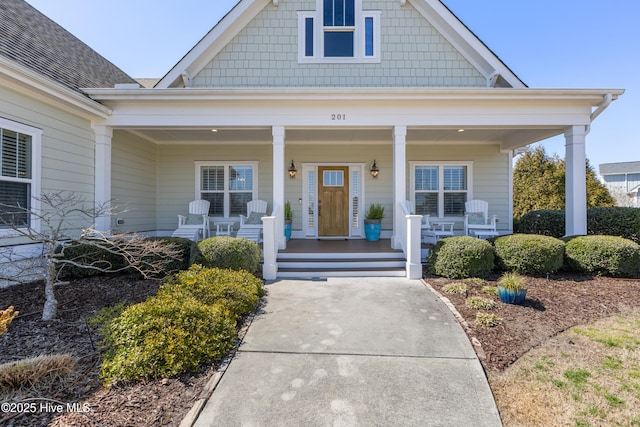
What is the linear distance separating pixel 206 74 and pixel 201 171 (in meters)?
2.64

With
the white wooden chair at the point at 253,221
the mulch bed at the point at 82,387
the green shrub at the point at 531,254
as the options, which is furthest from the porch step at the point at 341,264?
the mulch bed at the point at 82,387

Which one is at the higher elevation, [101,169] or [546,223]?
[101,169]

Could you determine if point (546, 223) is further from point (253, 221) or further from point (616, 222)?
point (253, 221)

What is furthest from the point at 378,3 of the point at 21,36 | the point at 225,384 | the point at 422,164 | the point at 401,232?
the point at 225,384

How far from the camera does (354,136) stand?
8.52 m

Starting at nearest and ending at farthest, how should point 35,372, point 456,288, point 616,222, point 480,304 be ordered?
point 35,372
point 480,304
point 456,288
point 616,222

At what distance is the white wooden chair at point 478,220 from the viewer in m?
8.33

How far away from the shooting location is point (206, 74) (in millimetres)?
8242

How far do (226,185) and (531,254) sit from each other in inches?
298

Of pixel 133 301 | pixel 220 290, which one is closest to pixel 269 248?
pixel 220 290

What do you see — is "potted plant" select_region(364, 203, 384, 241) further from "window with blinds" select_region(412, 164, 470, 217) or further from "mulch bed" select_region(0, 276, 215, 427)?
"mulch bed" select_region(0, 276, 215, 427)

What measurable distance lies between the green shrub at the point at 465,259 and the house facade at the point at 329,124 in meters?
0.52

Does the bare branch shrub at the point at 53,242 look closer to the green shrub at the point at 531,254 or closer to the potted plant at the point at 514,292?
the potted plant at the point at 514,292

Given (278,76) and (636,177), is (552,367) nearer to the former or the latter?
(278,76)
